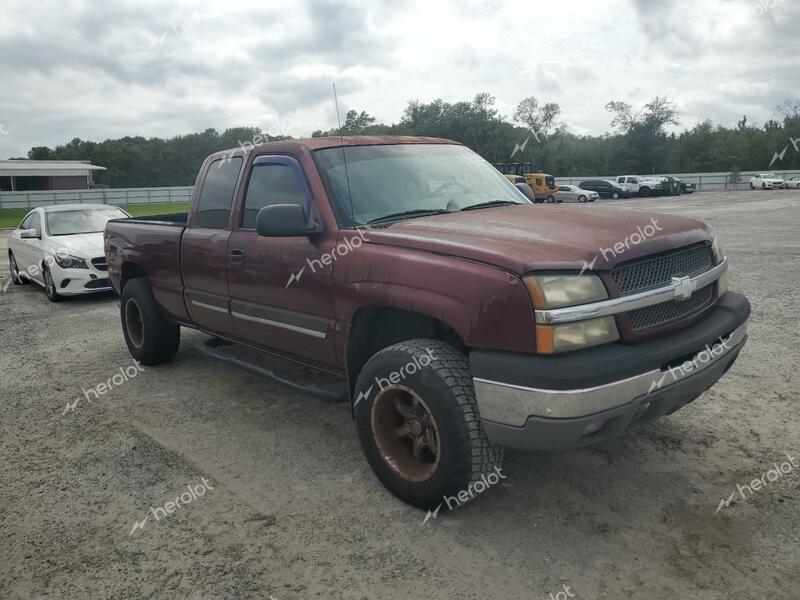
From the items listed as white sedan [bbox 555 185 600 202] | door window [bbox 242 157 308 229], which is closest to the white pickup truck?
white sedan [bbox 555 185 600 202]

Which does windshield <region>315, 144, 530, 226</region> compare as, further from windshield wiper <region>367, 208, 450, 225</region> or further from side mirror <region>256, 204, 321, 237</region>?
side mirror <region>256, 204, 321, 237</region>

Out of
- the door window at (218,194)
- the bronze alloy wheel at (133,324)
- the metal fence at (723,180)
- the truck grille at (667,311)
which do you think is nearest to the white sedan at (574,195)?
the metal fence at (723,180)

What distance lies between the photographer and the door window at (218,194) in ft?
15.2

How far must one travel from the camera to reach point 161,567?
2865mm

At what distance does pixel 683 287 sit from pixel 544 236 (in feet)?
2.30

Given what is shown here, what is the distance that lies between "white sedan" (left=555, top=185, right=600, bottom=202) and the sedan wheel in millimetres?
36844

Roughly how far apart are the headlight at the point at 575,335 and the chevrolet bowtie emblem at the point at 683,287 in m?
0.46

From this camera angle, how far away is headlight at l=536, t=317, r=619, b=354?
2.68m

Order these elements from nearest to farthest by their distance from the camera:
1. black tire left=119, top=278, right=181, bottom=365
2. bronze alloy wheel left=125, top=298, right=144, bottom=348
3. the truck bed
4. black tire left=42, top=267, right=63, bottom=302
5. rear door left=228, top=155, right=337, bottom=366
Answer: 1. rear door left=228, top=155, right=337, bottom=366
2. the truck bed
3. black tire left=119, top=278, right=181, bottom=365
4. bronze alloy wheel left=125, top=298, right=144, bottom=348
5. black tire left=42, top=267, right=63, bottom=302

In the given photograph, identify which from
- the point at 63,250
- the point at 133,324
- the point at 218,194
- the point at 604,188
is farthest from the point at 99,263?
the point at 604,188

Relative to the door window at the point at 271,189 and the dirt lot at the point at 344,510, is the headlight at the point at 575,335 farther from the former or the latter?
the door window at the point at 271,189

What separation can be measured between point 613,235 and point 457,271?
0.82 metres

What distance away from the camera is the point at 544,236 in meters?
3.10

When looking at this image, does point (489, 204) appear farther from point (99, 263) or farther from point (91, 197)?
point (91, 197)
